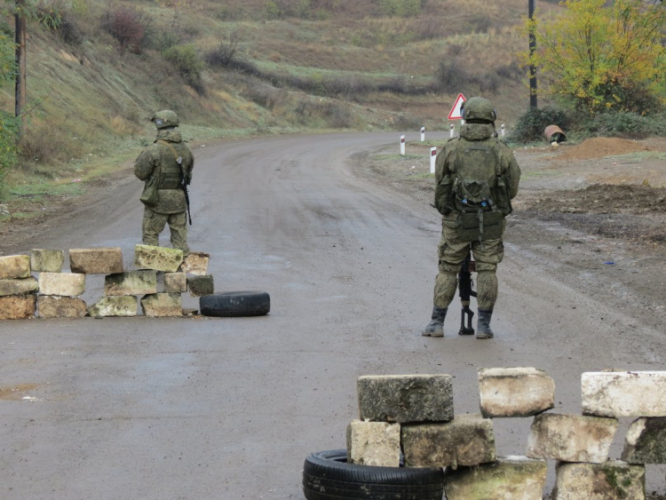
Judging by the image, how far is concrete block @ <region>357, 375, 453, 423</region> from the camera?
459 cm

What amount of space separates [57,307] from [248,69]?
5161cm

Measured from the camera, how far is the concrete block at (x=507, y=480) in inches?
177

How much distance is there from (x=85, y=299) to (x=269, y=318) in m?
2.22

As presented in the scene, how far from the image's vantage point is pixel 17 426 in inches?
232

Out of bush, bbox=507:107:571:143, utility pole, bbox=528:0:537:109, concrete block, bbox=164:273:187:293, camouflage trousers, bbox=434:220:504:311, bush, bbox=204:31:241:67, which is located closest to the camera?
camouflage trousers, bbox=434:220:504:311

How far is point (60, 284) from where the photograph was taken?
931 centimetres

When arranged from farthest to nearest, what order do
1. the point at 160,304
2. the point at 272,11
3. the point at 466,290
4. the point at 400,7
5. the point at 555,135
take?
the point at 400,7, the point at 272,11, the point at 555,135, the point at 160,304, the point at 466,290

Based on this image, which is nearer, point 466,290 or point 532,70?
point 466,290

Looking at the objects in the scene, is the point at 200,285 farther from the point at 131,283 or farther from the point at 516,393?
the point at 516,393

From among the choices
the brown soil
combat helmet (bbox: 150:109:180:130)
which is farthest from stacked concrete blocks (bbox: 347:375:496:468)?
the brown soil

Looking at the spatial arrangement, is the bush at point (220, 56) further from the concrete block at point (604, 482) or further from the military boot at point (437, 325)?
the concrete block at point (604, 482)

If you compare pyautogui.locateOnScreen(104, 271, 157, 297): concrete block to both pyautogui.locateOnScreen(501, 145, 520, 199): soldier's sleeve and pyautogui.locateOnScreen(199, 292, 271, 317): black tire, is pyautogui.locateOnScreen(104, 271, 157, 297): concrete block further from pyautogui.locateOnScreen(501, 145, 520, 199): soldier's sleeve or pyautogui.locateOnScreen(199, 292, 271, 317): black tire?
pyautogui.locateOnScreen(501, 145, 520, 199): soldier's sleeve

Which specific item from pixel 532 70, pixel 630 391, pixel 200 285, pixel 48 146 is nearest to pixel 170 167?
pixel 200 285

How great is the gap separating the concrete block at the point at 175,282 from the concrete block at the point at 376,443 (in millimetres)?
5125
